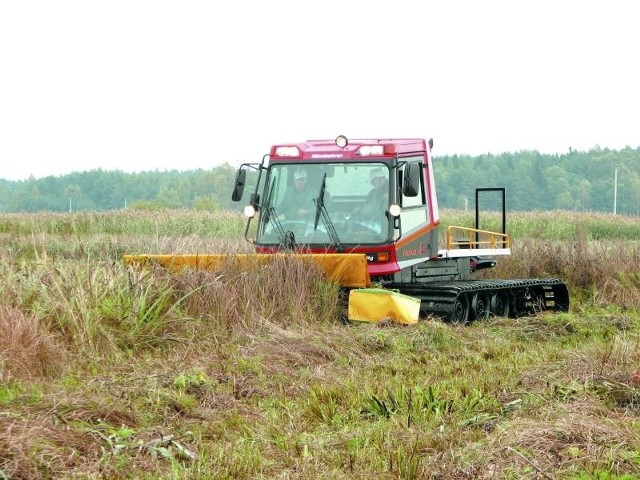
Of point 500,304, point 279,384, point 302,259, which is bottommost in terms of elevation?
point 500,304

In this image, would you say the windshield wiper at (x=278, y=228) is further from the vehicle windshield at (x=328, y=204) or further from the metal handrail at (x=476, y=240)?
the metal handrail at (x=476, y=240)

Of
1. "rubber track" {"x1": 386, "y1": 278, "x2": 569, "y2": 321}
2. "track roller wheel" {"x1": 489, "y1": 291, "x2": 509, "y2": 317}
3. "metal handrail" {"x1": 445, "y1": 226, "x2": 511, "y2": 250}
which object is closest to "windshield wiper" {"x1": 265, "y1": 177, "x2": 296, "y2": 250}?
"rubber track" {"x1": 386, "y1": 278, "x2": 569, "y2": 321}

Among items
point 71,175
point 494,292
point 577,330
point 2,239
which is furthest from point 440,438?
point 71,175

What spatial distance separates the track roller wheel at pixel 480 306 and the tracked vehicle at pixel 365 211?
14 mm

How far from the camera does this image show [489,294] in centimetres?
1688

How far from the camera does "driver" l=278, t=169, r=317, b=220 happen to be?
51.5ft

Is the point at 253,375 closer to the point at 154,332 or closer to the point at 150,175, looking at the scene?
the point at 154,332

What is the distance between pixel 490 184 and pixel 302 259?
123m

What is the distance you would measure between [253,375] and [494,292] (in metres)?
7.92

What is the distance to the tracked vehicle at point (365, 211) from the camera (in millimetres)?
15320

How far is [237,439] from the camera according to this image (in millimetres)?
7301

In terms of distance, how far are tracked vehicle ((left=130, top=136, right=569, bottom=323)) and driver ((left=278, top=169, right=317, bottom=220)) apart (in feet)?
0.05

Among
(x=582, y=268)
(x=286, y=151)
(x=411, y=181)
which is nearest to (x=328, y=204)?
(x=286, y=151)

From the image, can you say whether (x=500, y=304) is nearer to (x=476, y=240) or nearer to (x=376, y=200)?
(x=476, y=240)
